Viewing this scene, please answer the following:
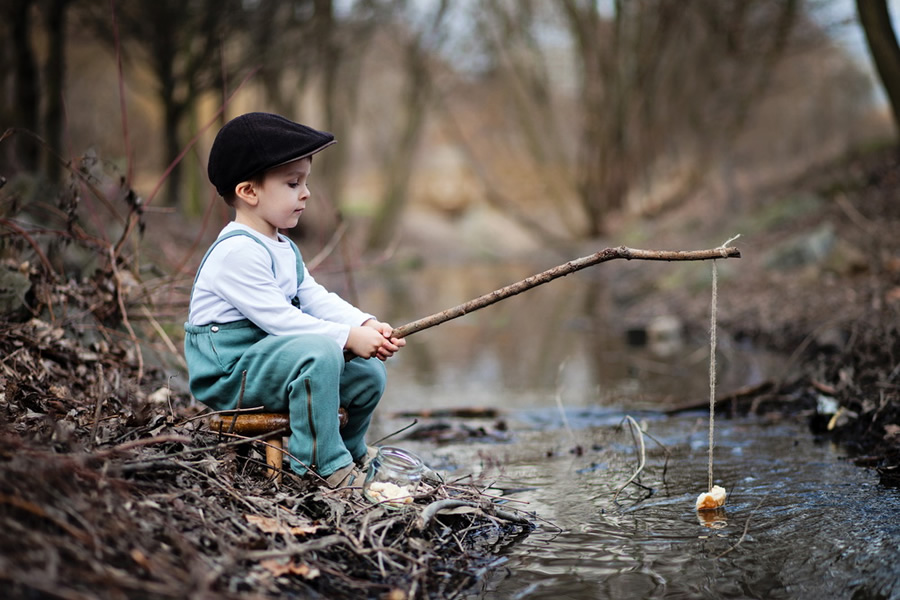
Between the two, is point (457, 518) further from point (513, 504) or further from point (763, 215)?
point (763, 215)

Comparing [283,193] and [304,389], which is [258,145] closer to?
[283,193]

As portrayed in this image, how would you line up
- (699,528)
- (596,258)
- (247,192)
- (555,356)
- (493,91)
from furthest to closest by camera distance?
(493,91), (555,356), (247,192), (699,528), (596,258)

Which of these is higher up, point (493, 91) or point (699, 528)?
point (493, 91)

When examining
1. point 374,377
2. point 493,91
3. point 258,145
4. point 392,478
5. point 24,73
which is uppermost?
point 493,91

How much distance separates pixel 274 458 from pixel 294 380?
33 cm

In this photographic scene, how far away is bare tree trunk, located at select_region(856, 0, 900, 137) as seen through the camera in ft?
29.3

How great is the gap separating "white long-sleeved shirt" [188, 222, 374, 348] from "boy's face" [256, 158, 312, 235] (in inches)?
3.6

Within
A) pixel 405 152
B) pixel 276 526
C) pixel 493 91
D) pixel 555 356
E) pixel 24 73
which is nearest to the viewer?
pixel 276 526

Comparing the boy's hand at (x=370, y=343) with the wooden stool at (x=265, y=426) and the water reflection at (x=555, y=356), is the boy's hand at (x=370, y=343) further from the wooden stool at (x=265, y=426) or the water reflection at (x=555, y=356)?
the water reflection at (x=555, y=356)

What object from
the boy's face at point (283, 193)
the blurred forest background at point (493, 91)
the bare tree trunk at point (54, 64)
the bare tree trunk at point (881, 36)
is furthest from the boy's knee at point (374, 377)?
the bare tree trunk at point (54, 64)

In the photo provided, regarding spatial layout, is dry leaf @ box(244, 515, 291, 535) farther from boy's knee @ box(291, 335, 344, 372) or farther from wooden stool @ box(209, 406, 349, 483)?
boy's knee @ box(291, 335, 344, 372)

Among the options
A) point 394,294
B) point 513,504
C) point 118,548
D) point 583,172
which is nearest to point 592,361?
point 513,504

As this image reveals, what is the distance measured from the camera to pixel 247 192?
341cm

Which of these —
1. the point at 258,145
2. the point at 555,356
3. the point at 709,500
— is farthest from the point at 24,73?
the point at 709,500
